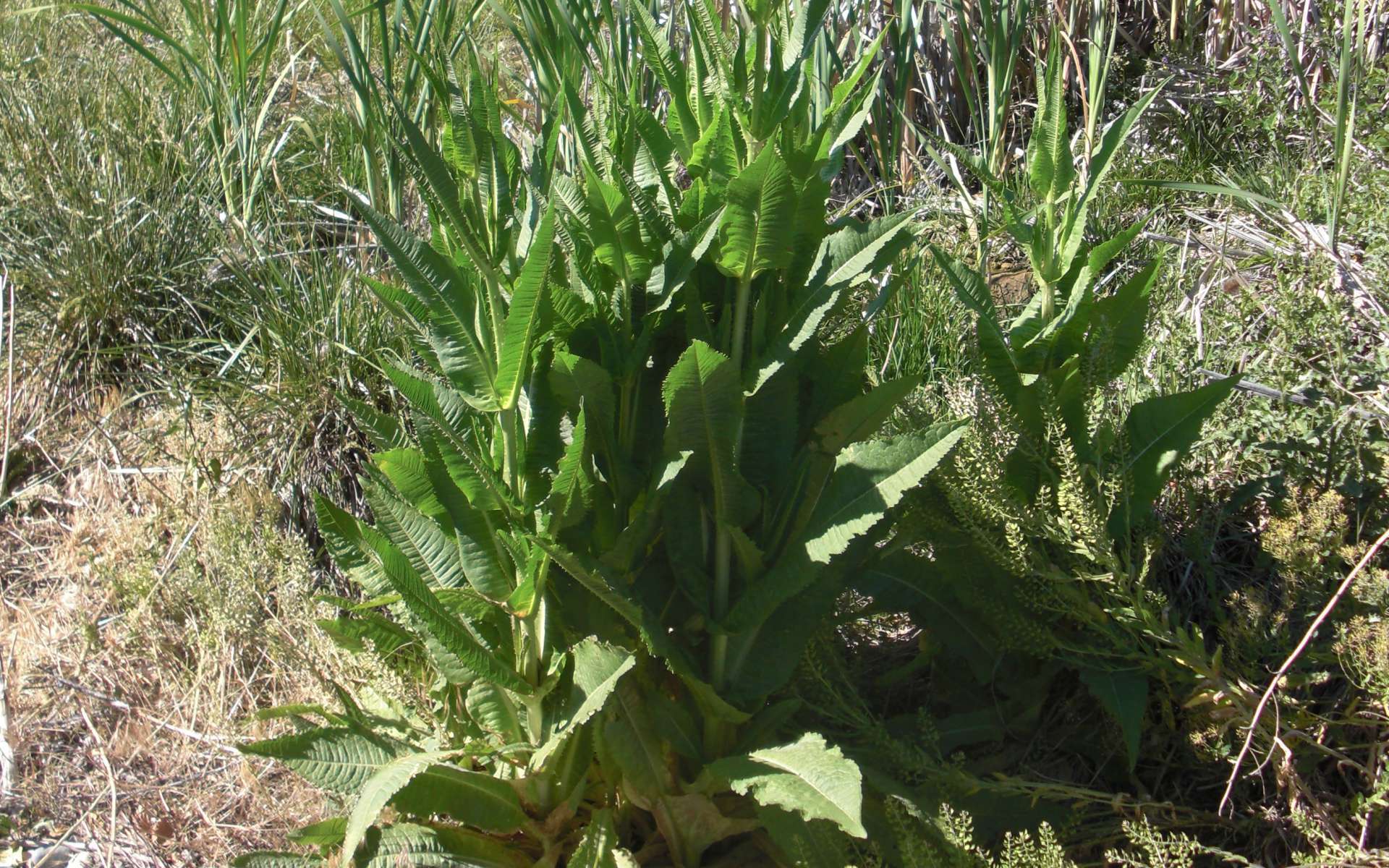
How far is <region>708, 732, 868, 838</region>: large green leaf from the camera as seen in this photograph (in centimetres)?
155

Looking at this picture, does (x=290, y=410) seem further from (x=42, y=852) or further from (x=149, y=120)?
(x=149, y=120)

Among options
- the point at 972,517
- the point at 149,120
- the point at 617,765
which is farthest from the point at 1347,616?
the point at 149,120

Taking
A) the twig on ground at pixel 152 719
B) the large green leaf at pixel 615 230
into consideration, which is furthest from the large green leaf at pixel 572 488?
the twig on ground at pixel 152 719

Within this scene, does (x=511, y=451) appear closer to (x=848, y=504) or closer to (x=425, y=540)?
(x=425, y=540)

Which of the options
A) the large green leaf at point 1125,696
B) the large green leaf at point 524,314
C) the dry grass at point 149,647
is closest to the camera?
the large green leaf at point 524,314

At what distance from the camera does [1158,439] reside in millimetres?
1882

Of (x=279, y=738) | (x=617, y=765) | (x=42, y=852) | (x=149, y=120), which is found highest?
(x=149, y=120)

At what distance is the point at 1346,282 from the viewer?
2320 millimetres

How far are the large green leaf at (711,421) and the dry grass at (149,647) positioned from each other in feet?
3.18

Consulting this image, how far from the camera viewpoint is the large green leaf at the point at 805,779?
1553 millimetres

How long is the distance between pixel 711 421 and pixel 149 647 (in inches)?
69.1

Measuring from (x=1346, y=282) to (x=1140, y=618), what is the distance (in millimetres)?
1010

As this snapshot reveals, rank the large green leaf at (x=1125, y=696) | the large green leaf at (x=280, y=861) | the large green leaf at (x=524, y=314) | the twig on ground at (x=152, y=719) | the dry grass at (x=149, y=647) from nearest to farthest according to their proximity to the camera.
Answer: the large green leaf at (x=524, y=314) < the large green leaf at (x=1125, y=696) < the large green leaf at (x=280, y=861) < the dry grass at (x=149, y=647) < the twig on ground at (x=152, y=719)

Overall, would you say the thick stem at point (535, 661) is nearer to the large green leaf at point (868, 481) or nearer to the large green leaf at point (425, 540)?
the large green leaf at point (425, 540)
